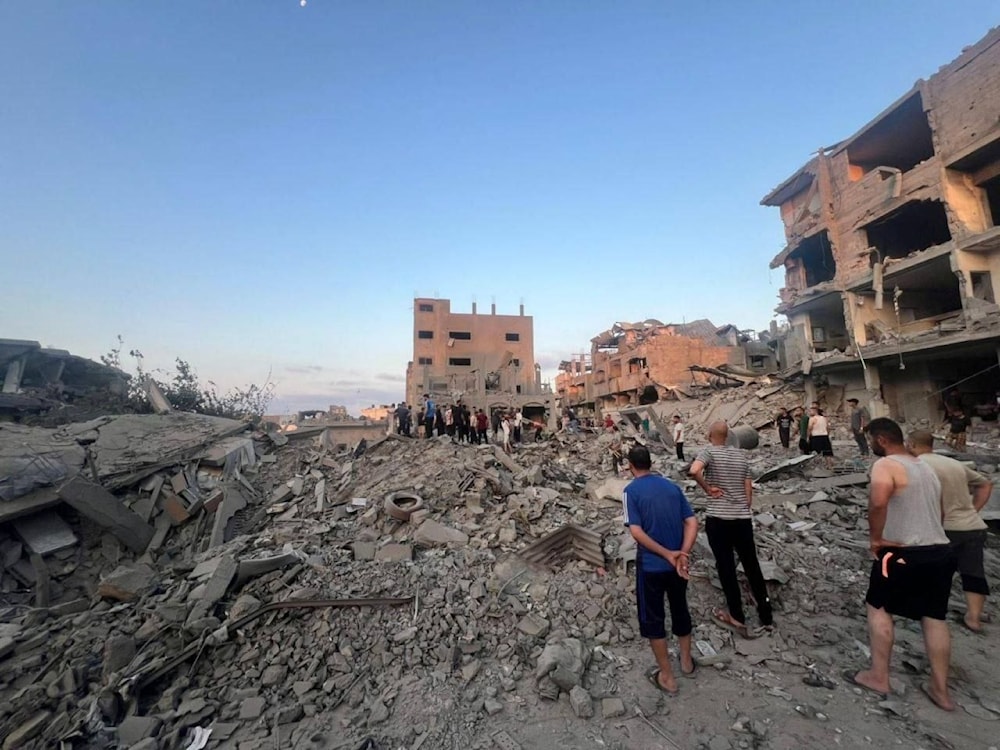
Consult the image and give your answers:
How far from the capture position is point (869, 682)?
2.79 metres

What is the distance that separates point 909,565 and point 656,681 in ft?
5.87

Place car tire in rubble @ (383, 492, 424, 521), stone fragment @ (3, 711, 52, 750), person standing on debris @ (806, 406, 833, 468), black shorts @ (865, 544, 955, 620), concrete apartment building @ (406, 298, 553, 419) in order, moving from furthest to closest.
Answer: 1. concrete apartment building @ (406, 298, 553, 419)
2. person standing on debris @ (806, 406, 833, 468)
3. car tire in rubble @ (383, 492, 424, 521)
4. stone fragment @ (3, 711, 52, 750)
5. black shorts @ (865, 544, 955, 620)

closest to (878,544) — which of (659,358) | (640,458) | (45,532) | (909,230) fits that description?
(640,458)

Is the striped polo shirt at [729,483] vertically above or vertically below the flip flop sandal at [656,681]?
above

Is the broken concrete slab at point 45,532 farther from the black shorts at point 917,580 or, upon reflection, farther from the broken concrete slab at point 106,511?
the black shorts at point 917,580

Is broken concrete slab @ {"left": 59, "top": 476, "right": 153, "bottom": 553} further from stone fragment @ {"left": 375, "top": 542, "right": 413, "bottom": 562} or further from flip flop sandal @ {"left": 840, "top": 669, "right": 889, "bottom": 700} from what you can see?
flip flop sandal @ {"left": 840, "top": 669, "right": 889, "bottom": 700}

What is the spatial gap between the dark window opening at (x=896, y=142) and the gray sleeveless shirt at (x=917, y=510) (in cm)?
1902

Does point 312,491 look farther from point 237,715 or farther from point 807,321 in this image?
point 807,321

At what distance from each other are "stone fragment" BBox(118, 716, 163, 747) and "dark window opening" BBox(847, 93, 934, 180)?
23.3 m

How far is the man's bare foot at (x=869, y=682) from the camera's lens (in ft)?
8.98

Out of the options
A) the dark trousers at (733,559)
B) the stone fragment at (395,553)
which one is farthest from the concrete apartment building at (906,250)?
the stone fragment at (395,553)

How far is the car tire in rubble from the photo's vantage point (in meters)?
6.47

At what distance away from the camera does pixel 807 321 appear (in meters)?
18.8

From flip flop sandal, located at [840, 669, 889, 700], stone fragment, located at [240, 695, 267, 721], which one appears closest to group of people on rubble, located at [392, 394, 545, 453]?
stone fragment, located at [240, 695, 267, 721]
